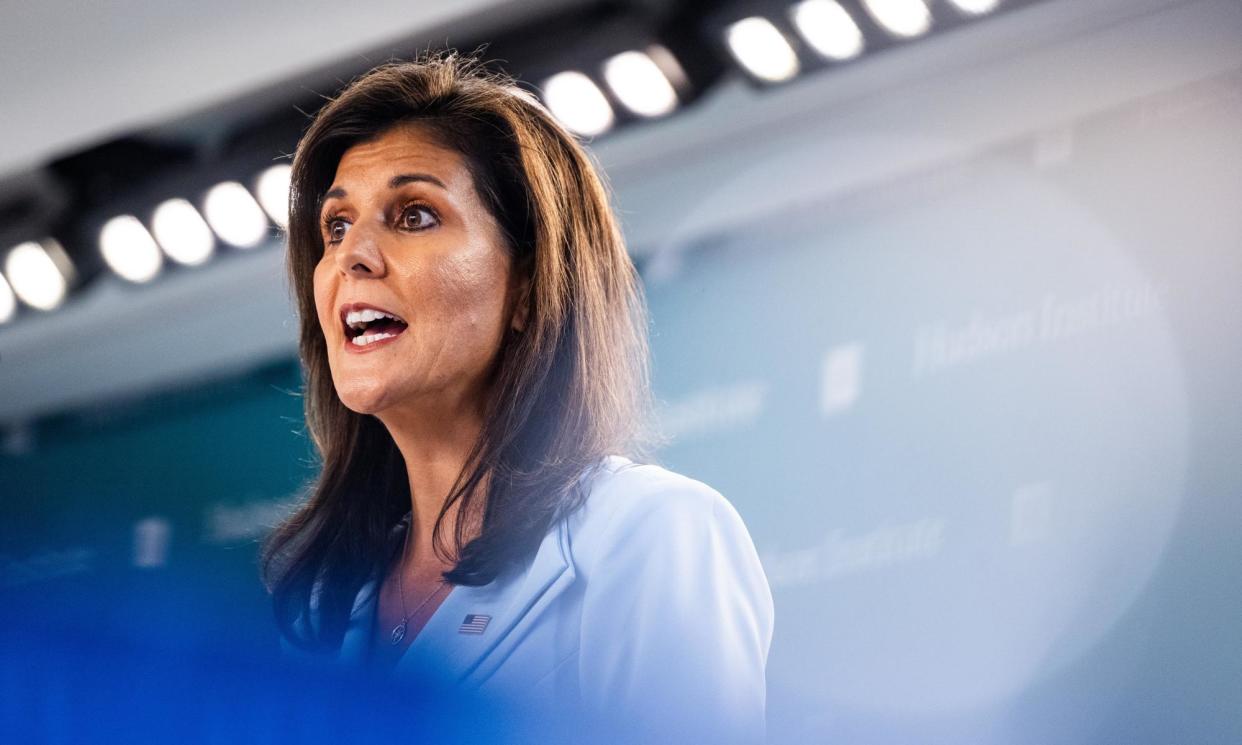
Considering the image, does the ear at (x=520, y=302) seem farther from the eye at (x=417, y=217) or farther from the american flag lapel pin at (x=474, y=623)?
the american flag lapel pin at (x=474, y=623)

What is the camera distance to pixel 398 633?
103 centimetres

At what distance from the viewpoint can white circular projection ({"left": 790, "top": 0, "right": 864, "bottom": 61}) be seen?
2.10 meters

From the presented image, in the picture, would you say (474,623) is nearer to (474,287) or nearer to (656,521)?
(656,521)

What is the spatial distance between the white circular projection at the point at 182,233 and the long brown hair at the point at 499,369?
56.0 inches

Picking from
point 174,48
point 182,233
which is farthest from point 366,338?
point 182,233

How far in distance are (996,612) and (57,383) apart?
6.87ft

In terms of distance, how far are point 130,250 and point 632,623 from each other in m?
1.96

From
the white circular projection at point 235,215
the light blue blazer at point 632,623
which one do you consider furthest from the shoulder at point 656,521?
the white circular projection at point 235,215

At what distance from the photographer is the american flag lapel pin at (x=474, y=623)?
0.96 meters

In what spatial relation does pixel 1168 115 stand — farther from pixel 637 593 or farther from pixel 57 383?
pixel 57 383

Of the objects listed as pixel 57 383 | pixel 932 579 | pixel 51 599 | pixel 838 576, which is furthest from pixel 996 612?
pixel 57 383

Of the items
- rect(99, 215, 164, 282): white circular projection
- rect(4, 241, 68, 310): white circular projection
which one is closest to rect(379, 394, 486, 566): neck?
rect(99, 215, 164, 282): white circular projection

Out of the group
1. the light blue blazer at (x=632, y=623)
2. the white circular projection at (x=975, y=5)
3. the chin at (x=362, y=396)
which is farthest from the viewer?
the white circular projection at (x=975, y=5)

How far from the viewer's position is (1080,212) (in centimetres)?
239
